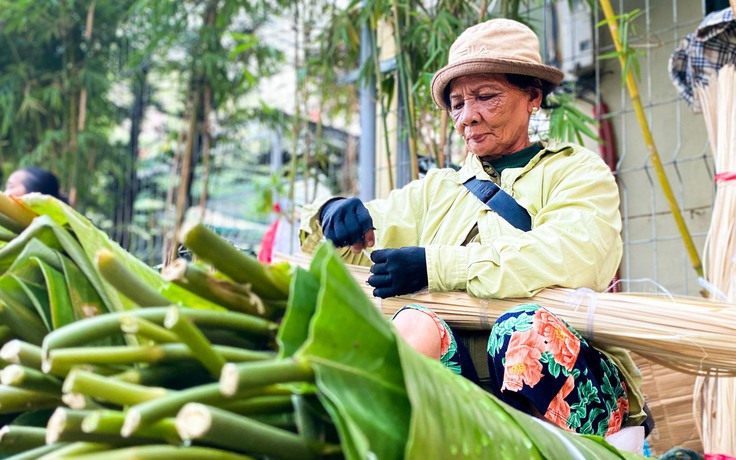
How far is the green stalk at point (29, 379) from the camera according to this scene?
32.6 inches

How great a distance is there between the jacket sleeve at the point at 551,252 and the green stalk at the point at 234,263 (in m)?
0.86

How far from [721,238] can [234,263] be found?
202 centimetres

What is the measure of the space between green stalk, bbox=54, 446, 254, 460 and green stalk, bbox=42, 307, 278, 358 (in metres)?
0.11

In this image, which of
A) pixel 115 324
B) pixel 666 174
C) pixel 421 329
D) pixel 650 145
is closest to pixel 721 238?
pixel 650 145

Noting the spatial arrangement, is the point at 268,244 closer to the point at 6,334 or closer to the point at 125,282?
the point at 6,334

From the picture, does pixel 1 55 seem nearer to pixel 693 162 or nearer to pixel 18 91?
pixel 18 91

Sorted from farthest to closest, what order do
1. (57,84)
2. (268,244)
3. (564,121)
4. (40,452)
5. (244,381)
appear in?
(57,84) → (268,244) → (564,121) → (40,452) → (244,381)

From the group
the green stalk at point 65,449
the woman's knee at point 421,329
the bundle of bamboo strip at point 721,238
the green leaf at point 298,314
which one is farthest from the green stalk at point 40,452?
the bundle of bamboo strip at point 721,238

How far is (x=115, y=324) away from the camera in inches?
31.6

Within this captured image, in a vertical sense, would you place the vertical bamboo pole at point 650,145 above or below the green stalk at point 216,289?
above

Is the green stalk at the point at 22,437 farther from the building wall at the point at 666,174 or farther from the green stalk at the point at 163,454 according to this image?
the building wall at the point at 666,174

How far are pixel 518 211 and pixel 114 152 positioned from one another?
490 cm

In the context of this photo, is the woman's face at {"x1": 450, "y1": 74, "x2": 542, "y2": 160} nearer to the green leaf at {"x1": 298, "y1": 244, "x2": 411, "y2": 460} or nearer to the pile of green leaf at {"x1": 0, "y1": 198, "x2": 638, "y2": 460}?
the pile of green leaf at {"x1": 0, "y1": 198, "x2": 638, "y2": 460}

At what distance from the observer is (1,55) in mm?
6086
